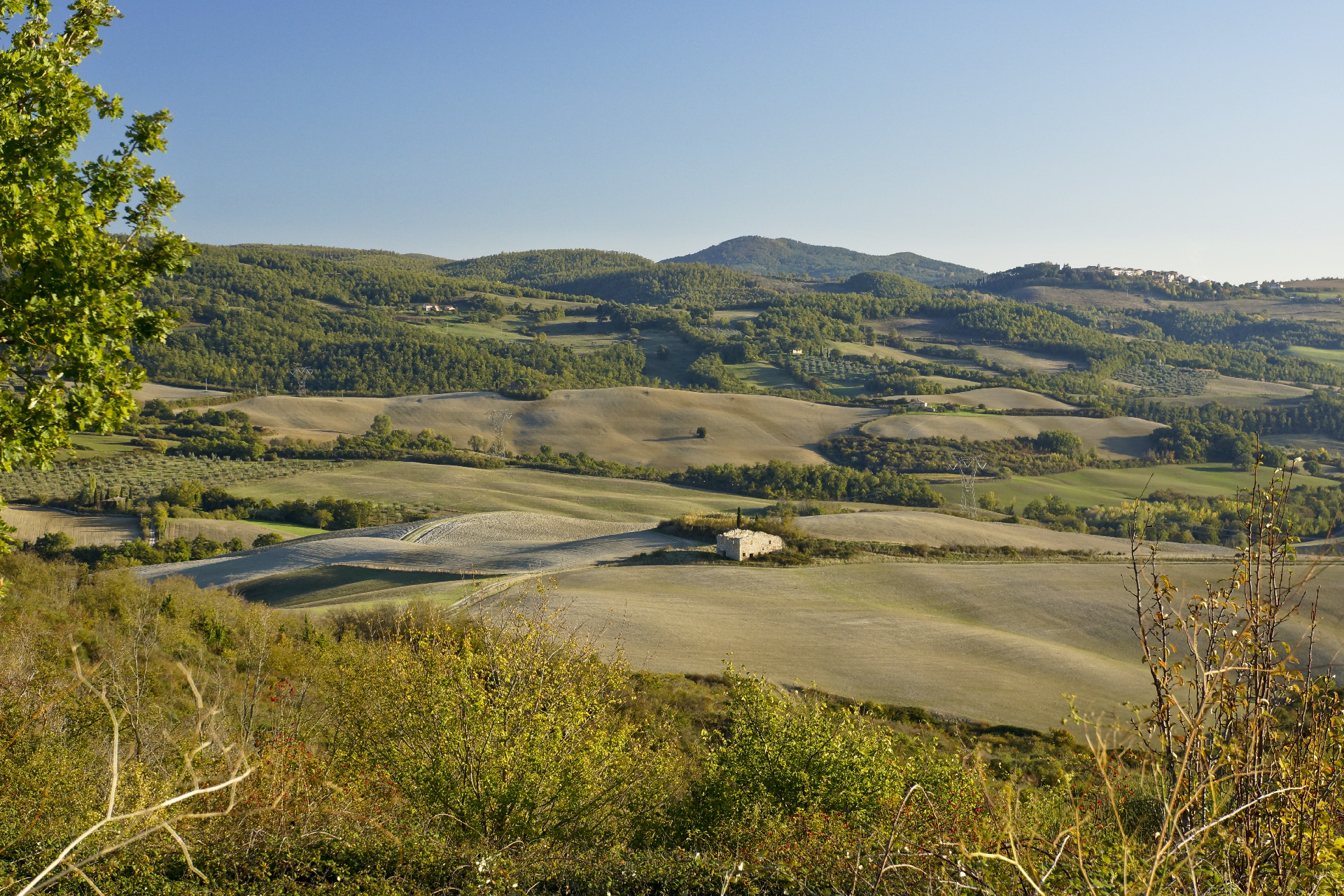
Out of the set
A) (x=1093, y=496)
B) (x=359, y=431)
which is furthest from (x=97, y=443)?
(x=1093, y=496)

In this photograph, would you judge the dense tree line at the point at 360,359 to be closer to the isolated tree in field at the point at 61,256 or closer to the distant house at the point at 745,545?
the distant house at the point at 745,545

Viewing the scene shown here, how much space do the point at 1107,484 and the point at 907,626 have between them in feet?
259

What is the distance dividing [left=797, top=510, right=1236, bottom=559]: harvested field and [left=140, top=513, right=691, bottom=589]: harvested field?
14.3 metres

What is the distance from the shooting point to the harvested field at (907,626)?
1515 inches

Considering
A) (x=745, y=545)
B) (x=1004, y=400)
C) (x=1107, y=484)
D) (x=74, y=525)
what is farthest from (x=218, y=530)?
(x=1004, y=400)

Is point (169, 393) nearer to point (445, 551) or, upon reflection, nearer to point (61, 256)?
point (445, 551)

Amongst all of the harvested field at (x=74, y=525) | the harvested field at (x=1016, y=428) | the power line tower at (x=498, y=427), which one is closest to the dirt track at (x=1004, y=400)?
the harvested field at (x=1016, y=428)

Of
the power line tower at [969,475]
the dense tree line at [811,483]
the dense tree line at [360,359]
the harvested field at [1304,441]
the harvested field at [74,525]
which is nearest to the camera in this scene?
the harvested field at [74,525]

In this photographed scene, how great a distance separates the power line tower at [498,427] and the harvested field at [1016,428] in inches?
2146

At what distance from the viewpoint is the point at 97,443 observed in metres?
105

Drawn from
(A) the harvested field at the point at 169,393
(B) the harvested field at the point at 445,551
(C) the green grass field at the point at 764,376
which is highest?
(C) the green grass field at the point at 764,376

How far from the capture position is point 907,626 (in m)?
47.4

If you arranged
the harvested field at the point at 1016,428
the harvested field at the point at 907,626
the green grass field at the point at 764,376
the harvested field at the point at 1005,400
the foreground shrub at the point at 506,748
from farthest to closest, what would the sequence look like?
the green grass field at the point at 764,376 < the harvested field at the point at 1005,400 < the harvested field at the point at 1016,428 < the harvested field at the point at 907,626 < the foreground shrub at the point at 506,748

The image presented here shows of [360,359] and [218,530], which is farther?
[360,359]
